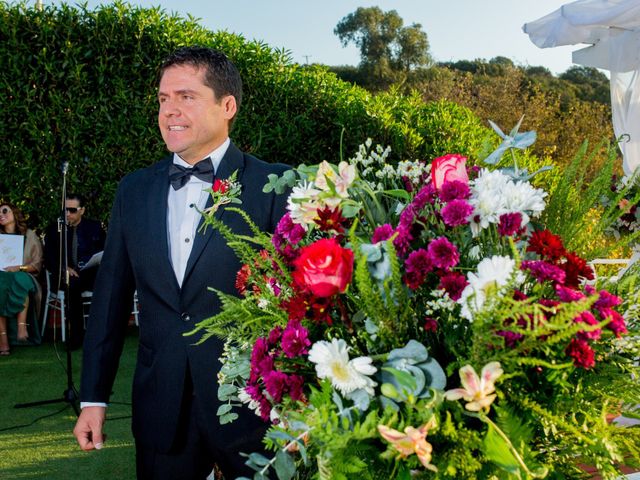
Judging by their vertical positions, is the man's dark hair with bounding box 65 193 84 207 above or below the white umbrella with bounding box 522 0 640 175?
below

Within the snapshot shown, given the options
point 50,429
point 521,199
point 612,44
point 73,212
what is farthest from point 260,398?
point 73,212

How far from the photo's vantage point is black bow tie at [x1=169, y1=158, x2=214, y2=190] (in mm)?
2367

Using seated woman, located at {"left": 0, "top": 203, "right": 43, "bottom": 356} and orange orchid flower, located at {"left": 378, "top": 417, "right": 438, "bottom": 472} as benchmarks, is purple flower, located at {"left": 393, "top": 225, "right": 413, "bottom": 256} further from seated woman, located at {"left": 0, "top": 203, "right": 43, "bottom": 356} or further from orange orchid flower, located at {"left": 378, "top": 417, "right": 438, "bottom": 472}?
seated woman, located at {"left": 0, "top": 203, "right": 43, "bottom": 356}

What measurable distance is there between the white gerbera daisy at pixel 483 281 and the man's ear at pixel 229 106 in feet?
5.05

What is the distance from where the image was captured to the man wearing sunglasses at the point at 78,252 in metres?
8.40

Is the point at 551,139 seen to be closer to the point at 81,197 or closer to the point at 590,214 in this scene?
the point at 81,197

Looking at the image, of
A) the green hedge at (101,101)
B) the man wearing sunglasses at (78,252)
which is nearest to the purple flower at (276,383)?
the man wearing sunglasses at (78,252)

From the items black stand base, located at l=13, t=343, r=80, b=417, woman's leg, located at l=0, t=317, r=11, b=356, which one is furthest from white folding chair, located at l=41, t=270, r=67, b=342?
black stand base, located at l=13, t=343, r=80, b=417

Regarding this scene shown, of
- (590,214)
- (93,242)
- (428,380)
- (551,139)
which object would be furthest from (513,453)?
(551,139)

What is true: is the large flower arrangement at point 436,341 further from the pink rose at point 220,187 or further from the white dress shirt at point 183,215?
the white dress shirt at point 183,215

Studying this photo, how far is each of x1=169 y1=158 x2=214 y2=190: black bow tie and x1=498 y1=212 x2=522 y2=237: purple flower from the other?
1365 mm

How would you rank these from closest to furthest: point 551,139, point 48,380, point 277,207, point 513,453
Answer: point 513,453 < point 277,207 < point 48,380 < point 551,139

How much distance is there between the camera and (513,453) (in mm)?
1000

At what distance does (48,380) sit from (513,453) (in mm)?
6583
